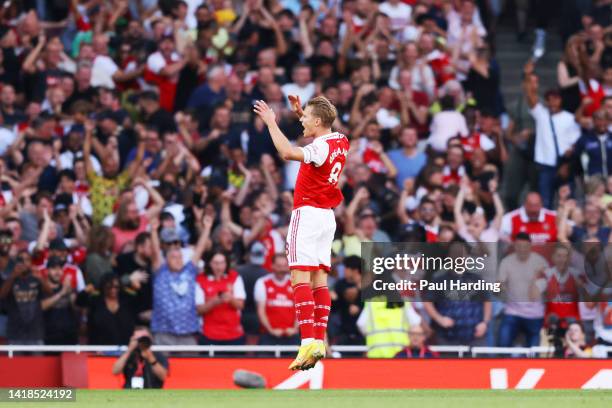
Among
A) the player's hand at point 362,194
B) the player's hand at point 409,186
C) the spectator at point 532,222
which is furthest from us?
the player's hand at point 409,186

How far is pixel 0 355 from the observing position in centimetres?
1816

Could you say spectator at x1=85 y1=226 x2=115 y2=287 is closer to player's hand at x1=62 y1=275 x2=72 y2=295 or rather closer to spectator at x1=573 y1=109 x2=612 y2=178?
player's hand at x1=62 y1=275 x2=72 y2=295

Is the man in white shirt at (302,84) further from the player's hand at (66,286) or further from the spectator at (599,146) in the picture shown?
the player's hand at (66,286)

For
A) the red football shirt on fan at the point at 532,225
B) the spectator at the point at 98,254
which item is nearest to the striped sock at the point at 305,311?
the spectator at the point at 98,254

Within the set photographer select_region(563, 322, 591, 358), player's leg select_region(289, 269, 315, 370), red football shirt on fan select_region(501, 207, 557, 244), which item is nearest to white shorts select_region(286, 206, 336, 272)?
player's leg select_region(289, 269, 315, 370)

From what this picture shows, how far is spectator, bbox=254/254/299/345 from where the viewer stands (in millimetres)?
18609

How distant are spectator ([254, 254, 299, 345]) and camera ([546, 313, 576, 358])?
2.92m

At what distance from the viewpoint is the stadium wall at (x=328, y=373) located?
1644cm

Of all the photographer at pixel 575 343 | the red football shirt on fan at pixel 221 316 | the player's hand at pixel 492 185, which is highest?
A: the player's hand at pixel 492 185

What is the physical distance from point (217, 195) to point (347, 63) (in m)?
4.14

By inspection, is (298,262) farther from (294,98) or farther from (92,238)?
(92,238)

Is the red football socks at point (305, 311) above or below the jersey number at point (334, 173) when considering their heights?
below

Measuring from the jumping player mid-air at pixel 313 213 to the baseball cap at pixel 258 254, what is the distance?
5.60 m

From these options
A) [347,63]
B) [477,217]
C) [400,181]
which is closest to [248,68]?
[347,63]
